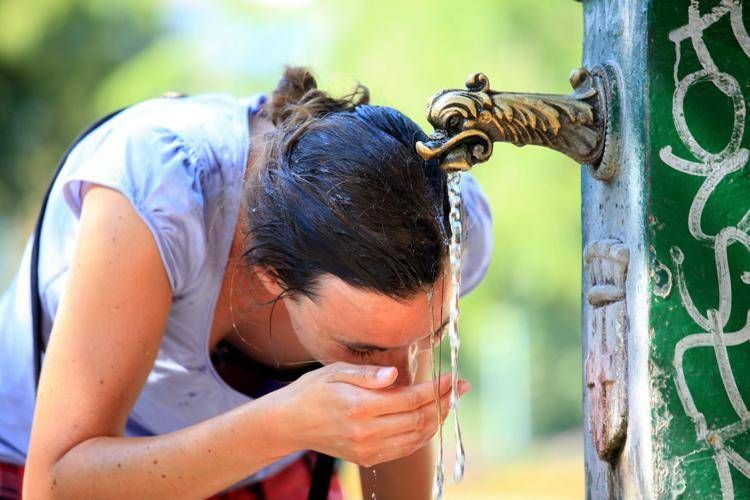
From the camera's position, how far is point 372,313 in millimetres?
1494

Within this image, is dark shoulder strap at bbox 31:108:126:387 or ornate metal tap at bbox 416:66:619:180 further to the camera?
dark shoulder strap at bbox 31:108:126:387

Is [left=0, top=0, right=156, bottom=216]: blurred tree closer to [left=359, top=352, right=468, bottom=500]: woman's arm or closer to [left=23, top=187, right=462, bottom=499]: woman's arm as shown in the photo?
[left=359, top=352, right=468, bottom=500]: woman's arm

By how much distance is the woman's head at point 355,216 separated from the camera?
1455mm

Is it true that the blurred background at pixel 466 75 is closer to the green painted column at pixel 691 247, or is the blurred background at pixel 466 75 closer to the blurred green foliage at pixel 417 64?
the blurred green foliage at pixel 417 64

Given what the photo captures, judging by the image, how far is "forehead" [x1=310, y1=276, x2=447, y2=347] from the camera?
4.89 ft

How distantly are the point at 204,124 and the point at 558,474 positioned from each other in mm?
4428

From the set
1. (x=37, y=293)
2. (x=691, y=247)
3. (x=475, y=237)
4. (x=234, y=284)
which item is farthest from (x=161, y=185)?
(x=691, y=247)

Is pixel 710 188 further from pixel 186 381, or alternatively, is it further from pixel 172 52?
pixel 172 52

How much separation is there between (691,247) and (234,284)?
27.7 inches

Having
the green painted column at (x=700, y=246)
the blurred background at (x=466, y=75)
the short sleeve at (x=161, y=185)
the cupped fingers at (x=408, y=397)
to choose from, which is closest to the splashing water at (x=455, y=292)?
the cupped fingers at (x=408, y=397)

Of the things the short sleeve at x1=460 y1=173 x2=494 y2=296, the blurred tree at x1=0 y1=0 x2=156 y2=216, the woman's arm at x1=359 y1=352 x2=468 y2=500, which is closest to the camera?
the short sleeve at x1=460 y1=173 x2=494 y2=296

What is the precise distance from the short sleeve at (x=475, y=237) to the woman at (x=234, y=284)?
0.28 meters

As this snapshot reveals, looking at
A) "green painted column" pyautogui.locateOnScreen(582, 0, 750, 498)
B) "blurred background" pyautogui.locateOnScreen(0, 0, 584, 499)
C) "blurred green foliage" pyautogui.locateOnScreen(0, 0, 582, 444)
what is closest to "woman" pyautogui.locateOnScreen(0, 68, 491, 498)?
"green painted column" pyautogui.locateOnScreen(582, 0, 750, 498)

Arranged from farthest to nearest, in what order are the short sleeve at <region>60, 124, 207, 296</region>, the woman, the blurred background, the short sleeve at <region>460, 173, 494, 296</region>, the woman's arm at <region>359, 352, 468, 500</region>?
the blurred background
the woman's arm at <region>359, 352, 468, 500</region>
the short sleeve at <region>460, 173, 494, 296</region>
the short sleeve at <region>60, 124, 207, 296</region>
the woman
